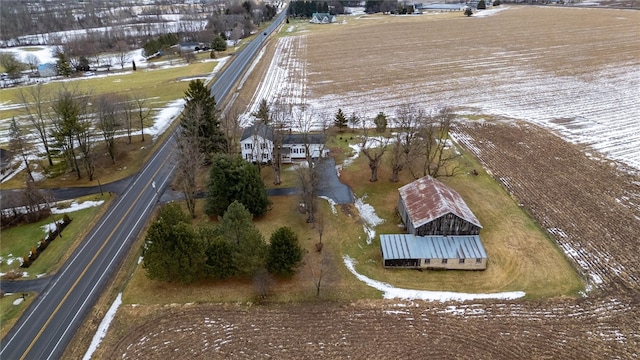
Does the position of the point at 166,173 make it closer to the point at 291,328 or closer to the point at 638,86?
the point at 291,328

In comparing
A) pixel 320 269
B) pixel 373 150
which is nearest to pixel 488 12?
pixel 373 150

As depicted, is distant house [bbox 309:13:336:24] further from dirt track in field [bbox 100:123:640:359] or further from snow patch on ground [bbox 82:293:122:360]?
snow patch on ground [bbox 82:293:122:360]

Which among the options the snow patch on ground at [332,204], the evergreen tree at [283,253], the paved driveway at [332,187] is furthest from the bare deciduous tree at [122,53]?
the evergreen tree at [283,253]

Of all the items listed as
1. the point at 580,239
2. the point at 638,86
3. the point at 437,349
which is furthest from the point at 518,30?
the point at 437,349

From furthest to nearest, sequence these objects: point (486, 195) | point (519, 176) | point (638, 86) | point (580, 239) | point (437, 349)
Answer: point (638, 86)
point (519, 176)
point (486, 195)
point (580, 239)
point (437, 349)

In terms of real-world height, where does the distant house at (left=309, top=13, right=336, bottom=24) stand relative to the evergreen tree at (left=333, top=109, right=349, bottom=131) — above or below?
above

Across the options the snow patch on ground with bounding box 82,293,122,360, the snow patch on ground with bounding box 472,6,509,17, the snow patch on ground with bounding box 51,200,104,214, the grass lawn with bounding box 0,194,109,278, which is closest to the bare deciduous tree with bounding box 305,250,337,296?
the snow patch on ground with bounding box 82,293,122,360
